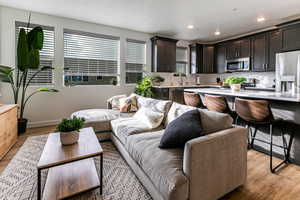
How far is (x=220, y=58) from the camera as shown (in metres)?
6.06

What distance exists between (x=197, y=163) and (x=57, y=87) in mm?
3990

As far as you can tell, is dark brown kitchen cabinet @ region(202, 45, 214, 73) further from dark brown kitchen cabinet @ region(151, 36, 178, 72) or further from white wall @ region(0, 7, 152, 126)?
white wall @ region(0, 7, 152, 126)

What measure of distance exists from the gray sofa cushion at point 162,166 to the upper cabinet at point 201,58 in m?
4.96

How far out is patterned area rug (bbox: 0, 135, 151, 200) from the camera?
A: 1.58m

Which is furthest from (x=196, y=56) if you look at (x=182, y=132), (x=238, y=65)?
(x=182, y=132)

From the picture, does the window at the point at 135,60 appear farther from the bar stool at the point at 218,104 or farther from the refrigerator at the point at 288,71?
the refrigerator at the point at 288,71

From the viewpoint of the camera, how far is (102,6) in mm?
3371

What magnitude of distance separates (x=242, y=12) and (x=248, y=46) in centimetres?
183

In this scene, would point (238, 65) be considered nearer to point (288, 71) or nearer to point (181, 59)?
point (288, 71)

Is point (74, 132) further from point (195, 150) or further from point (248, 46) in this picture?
point (248, 46)

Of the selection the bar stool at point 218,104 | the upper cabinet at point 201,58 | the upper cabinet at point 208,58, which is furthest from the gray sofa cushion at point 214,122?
the upper cabinet at point 208,58

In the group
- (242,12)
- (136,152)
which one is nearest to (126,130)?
(136,152)

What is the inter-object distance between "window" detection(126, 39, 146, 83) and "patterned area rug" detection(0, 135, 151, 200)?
3.03 meters

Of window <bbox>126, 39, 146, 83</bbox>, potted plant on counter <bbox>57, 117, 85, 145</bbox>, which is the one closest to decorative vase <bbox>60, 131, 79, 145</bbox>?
potted plant on counter <bbox>57, 117, 85, 145</bbox>
